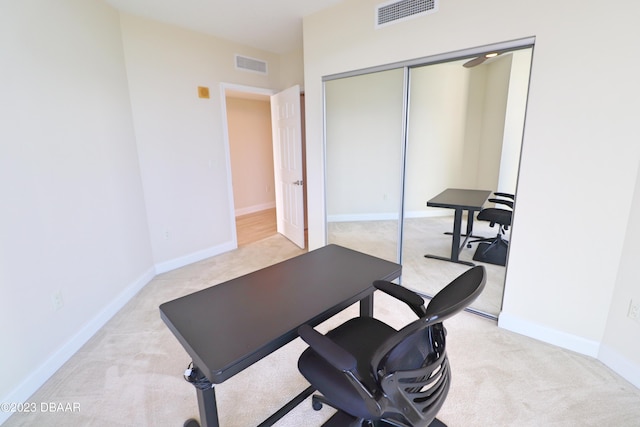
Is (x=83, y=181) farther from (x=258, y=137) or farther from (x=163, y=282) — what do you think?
(x=258, y=137)

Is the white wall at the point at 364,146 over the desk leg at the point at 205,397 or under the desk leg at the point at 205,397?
over

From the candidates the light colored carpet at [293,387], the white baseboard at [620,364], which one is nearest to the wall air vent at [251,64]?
the light colored carpet at [293,387]

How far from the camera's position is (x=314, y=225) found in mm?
3410

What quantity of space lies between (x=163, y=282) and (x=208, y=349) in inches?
96.4

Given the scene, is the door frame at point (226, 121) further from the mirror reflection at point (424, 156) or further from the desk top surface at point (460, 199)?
the desk top surface at point (460, 199)

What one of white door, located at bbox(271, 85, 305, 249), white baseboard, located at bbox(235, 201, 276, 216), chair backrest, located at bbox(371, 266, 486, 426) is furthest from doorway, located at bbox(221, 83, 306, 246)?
chair backrest, located at bbox(371, 266, 486, 426)

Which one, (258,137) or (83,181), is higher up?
(258,137)

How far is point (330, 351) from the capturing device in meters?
0.96

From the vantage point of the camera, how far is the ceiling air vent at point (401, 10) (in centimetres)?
215

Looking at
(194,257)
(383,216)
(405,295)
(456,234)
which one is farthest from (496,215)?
(194,257)

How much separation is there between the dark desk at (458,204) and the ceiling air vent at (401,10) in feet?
4.92

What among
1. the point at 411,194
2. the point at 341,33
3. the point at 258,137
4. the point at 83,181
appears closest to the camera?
the point at 83,181

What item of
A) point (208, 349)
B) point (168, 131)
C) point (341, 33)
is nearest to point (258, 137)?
point (168, 131)

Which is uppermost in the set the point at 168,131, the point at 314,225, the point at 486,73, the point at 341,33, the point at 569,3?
the point at 341,33
